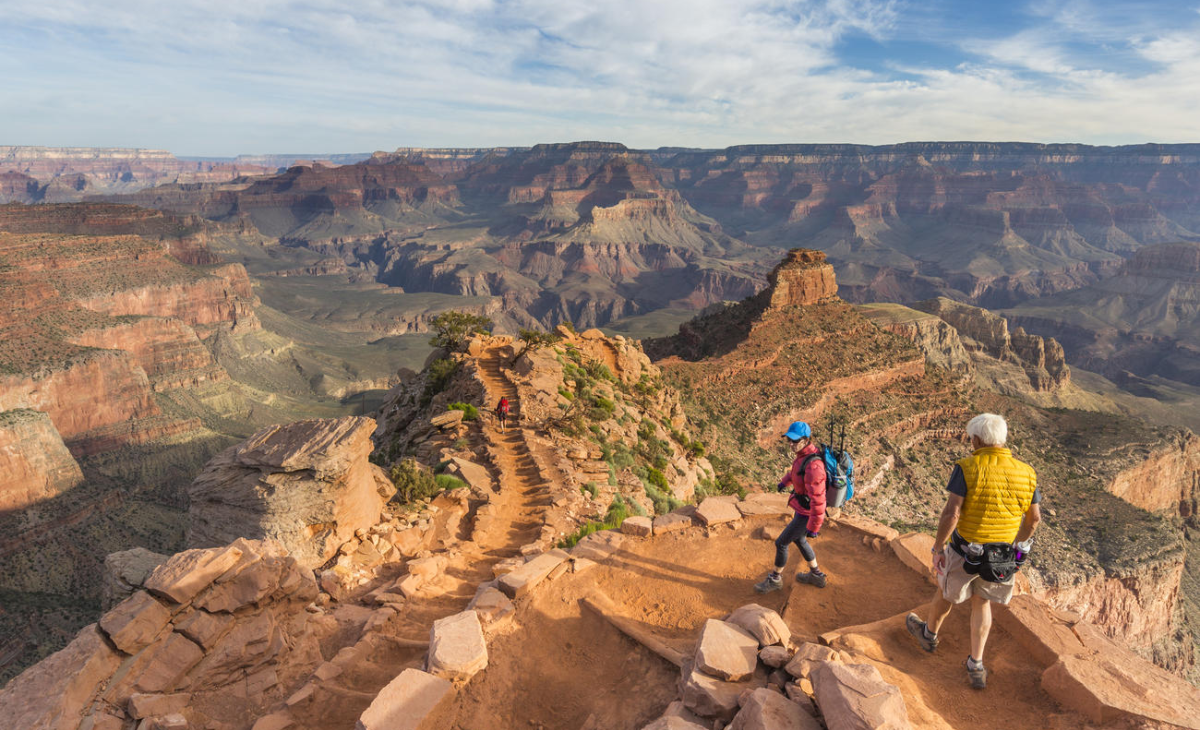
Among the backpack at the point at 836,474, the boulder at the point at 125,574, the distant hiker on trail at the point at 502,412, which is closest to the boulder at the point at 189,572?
the boulder at the point at 125,574

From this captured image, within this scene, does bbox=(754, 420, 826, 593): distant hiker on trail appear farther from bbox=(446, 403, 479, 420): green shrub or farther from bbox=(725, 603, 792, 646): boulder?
bbox=(446, 403, 479, 420): green shrub

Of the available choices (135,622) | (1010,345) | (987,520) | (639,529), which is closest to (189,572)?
(135,622)

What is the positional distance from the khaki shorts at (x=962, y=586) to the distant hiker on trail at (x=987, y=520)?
1 centimetres

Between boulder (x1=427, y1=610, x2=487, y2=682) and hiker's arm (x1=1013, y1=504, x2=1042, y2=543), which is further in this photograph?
boulder (x1=427, y1=610, x2=487, y2=682)

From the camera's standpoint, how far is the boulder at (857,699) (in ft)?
20.3

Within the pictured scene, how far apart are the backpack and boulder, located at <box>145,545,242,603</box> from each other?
1055cm

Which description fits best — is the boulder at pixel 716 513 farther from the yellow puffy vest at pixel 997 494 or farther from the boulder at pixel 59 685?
the boulder at pixel 59 685

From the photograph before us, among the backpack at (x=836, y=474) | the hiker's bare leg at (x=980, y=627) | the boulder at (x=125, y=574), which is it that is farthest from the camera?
the boulder at (x=125, y=574)

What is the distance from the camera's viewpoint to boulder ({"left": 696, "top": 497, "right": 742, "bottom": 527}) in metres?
14.1

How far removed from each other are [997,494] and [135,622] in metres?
13.0

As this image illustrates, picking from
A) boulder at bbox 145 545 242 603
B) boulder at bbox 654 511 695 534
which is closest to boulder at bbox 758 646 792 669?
boulder at bbox 654 511 695 534

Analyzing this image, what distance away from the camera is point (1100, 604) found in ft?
120

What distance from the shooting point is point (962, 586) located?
332 inches

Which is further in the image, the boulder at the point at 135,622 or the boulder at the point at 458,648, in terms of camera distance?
the boulder at the point at 135,622
